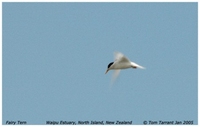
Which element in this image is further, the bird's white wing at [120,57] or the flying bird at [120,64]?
the flying bird at [120,64]

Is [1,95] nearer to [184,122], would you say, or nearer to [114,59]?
[114,59]

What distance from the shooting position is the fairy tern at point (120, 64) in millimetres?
16869

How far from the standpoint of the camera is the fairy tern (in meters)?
16.9

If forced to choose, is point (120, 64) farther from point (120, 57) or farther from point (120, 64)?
point (120, 57)

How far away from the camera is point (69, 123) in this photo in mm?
16641

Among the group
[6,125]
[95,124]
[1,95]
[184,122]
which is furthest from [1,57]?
[184,122]

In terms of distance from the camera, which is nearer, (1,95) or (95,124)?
(95,124)

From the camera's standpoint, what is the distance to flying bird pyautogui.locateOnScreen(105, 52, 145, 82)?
16.9 meters

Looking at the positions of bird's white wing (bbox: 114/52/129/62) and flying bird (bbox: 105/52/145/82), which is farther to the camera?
flying bird (bbox: 105/52/145/82)

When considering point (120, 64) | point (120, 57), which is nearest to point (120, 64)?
point (120, 64)

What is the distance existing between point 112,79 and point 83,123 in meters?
1.65

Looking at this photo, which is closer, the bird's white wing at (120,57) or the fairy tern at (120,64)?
the bird's white wing at (120,57)

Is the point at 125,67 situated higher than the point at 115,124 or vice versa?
the point at 125,67

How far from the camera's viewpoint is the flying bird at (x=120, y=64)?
1688cm
